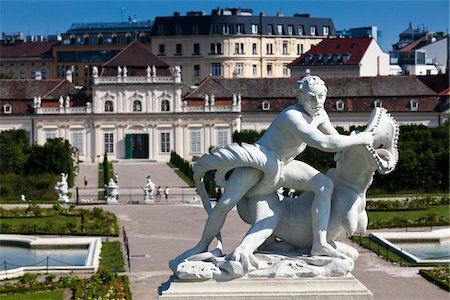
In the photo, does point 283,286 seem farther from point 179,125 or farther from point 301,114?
point 179,125

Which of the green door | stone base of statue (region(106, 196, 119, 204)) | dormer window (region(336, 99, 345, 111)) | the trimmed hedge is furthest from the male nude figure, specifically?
the green door

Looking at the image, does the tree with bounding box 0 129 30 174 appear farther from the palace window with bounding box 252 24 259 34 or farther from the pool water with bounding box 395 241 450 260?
the palace window with bounding box 252 24 259 34

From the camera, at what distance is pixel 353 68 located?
95.9m

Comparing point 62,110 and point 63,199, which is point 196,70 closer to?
point 62,110

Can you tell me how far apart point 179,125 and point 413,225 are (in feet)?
128

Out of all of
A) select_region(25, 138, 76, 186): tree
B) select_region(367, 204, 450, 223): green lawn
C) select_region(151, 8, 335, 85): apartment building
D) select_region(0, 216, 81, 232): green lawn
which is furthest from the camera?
select_region(151, 8, 335, 85): apartment building

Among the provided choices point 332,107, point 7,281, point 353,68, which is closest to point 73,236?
point 7,281

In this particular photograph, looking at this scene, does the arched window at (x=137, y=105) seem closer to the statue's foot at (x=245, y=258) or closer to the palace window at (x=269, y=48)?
the palace window at (x=269, y=48)

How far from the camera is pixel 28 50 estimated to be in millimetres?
121688

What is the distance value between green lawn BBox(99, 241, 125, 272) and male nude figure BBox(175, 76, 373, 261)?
1204cm

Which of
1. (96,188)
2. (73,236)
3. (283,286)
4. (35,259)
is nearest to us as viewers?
(283,286)

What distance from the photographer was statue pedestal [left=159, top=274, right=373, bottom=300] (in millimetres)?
13820

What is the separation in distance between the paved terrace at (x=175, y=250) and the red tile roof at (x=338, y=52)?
52570 millimetres

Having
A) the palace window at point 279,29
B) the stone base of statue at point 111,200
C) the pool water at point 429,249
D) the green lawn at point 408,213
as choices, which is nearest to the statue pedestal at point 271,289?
the pool water at point 429,249
